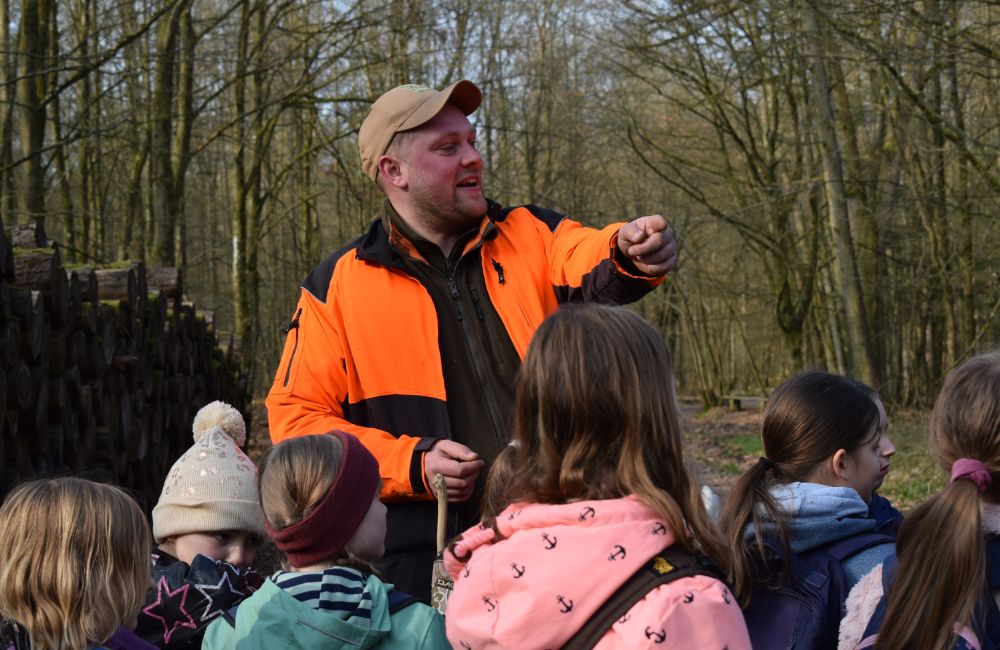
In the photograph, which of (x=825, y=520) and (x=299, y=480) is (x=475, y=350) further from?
(x=825, y=520)

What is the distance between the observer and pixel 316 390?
325cm

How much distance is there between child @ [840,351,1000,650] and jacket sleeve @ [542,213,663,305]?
0.90 m

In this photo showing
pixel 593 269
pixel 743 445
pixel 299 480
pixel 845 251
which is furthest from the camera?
pixel 743 445

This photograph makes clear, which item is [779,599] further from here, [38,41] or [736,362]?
[736,362]

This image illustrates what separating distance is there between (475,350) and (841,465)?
1081 millimetres

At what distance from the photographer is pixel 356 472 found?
100 inches

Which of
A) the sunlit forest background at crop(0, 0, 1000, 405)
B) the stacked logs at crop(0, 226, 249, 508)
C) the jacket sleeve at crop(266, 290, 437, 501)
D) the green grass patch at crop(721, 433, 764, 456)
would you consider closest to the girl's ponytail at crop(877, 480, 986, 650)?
the jacket sleeve at crop(266, 290, 437, 501)

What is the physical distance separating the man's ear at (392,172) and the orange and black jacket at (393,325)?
0.55 feet

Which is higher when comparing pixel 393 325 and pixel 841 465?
pixel 393 325

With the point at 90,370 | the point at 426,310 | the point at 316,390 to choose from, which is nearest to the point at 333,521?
the point at 316,390

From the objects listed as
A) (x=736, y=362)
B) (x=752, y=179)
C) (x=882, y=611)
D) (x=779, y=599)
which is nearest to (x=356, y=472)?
(x=779, y=599)

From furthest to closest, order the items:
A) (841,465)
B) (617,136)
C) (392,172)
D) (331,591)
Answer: (617,136)
(392,172)
(841,465)
(331,591)

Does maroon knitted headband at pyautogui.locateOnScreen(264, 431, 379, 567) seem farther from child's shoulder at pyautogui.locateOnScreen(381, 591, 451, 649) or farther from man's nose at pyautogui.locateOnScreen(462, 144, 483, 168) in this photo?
man's nose at pyautogui.locateOnScreen(462, 144, 483, 168)

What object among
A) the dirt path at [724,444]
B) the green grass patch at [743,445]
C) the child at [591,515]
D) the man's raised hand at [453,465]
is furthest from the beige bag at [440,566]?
the green grass patch at [743,445]
